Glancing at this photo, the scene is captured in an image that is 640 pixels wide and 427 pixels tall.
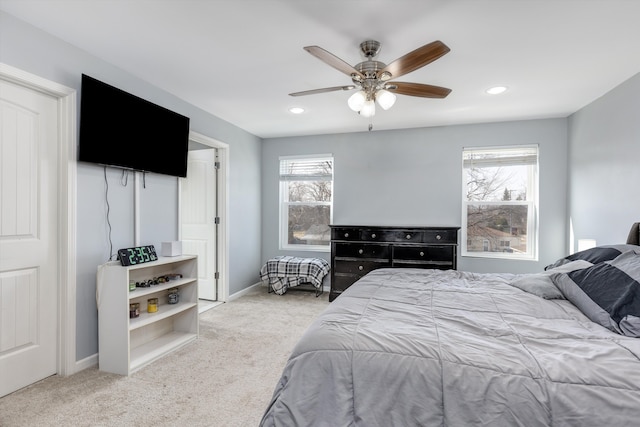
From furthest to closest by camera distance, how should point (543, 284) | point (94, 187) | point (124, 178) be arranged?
point (124, 178)
point (94, 187)
point (543, 284)

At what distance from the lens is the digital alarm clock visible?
2466 millimetres

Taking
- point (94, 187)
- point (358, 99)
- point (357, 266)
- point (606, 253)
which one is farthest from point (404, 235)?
point (94, 187)

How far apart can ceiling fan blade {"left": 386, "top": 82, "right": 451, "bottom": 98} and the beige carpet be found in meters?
2.31

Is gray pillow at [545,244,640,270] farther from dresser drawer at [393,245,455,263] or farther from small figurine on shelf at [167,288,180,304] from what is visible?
small figurine on shelf at [167,288,180,304]

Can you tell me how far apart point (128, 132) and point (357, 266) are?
9.84ft

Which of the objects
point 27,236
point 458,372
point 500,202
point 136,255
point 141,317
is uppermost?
point 500,202

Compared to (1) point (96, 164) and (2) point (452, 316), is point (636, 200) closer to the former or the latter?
(2) point (452, 316)

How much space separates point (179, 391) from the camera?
2168mm

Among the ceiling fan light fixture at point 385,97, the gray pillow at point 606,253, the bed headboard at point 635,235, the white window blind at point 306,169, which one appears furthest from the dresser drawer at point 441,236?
the ceiling fan light fixture at point 385,97

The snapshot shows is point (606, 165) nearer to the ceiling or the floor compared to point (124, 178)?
nearer to the ceiling

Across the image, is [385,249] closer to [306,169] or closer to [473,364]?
[306,169]

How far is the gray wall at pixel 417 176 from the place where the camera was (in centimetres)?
402

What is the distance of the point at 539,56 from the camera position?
246 cm

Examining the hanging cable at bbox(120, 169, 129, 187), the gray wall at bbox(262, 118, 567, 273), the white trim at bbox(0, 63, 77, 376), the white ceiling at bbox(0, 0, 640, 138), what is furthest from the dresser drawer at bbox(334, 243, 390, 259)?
the white trim at bbox(0, 63, 77, 376)
